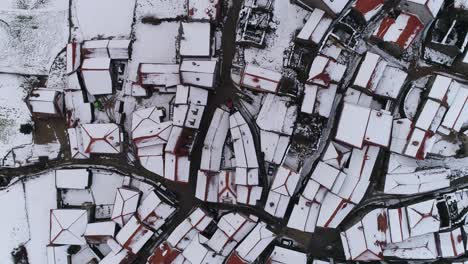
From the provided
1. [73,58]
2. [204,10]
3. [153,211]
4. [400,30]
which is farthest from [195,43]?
[400,30]

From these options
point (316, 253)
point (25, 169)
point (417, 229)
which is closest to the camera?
point (417, 229)

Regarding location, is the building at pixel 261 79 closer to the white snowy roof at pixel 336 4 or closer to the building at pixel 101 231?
the white snowy roof at pixel 336 4

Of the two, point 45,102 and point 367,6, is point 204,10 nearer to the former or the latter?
point 367,6

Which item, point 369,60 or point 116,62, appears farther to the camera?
point 116,62

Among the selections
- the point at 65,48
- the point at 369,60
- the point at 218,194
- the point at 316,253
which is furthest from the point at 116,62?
the point at 316,253

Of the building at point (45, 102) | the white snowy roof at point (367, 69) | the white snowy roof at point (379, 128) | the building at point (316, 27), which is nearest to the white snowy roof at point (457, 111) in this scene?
the white snowy roof at point (379, 128)

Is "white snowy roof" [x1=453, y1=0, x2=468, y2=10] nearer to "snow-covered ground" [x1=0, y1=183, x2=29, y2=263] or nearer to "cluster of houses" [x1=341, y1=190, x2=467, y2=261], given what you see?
"cluster of houses" [x1=341, y1=190, x2=467, y2=261]

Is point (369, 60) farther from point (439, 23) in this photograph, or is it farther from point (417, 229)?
point (417, 229)
